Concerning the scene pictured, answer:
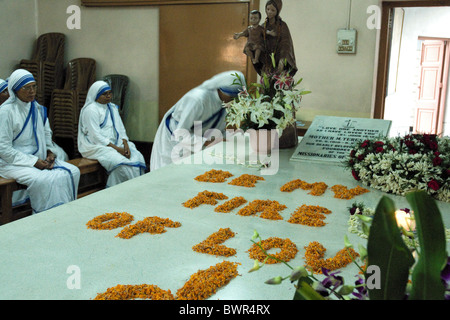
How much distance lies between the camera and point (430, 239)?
2.06 ft

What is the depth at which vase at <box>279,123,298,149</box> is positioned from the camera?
140 inches

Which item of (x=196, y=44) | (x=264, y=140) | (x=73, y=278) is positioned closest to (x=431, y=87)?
(x=196, y=44)

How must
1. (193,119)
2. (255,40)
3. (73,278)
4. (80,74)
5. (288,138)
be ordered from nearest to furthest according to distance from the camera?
(73,278) → (255,40) → (288,138) → (193,119) → (80,74)

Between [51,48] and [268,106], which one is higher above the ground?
[51,48]

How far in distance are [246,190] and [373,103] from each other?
3858 mm

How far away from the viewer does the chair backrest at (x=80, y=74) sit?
697cm

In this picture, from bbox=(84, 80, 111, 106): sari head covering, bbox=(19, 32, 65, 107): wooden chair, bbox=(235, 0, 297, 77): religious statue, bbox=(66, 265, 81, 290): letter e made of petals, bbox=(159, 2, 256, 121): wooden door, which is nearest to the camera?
bbox=(66, 265, 81, 290): letter e made of petals

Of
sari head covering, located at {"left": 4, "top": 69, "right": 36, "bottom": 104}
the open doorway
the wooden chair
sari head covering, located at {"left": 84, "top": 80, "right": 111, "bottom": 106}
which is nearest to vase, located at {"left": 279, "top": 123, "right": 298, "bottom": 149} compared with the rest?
sari head covering, located at {"left": 4, "top": 69, "right": 36, "bottom": 104}

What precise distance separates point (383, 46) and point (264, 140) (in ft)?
10.4

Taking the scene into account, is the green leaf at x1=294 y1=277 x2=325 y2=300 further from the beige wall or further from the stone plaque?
the beige wall

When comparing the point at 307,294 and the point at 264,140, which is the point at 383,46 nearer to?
the point at 264,140

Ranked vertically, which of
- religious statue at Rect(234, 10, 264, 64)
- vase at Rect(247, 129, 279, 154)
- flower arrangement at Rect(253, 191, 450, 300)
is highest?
religious statue at Rect(234, 10, 264, 64)

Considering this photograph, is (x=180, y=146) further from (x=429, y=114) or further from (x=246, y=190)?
(x=429, y=114)

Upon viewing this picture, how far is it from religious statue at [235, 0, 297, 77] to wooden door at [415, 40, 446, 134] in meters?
6.52
